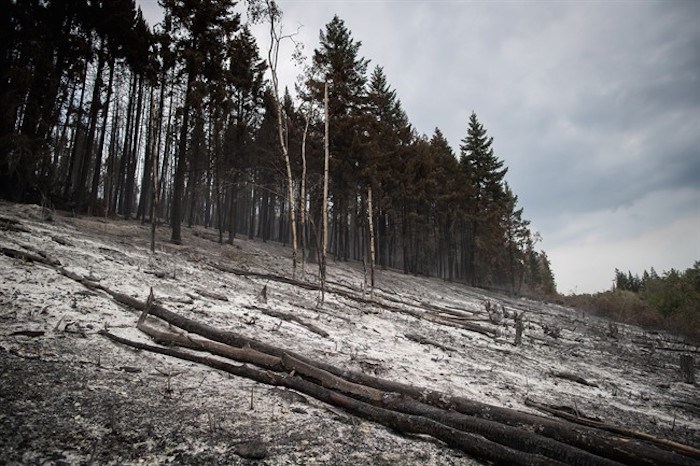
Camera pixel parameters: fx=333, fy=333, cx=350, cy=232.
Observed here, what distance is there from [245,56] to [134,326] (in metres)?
22.0

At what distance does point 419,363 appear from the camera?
721 centimetres

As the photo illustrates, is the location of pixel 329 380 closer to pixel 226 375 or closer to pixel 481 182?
pixel 226 375

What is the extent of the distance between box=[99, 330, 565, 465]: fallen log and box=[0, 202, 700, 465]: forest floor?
95 mm

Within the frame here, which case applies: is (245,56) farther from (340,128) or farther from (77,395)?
(77,395)

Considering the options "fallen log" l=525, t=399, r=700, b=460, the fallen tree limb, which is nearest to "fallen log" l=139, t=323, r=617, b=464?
"fallen log" l=525, t=399, r=700, b=460

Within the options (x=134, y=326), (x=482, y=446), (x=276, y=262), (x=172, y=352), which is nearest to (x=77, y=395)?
(x=172, y=352)

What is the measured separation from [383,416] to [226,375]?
7.39 ft

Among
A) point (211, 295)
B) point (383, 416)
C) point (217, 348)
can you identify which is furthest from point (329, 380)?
point (211, 295)

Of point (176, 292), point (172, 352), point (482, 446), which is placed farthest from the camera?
point (176, 292)

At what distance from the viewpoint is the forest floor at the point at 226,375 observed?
2.99 meters

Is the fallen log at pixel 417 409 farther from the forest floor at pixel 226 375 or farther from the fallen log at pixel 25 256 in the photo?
the fallen log at pixel 25 256

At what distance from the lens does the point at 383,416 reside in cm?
377

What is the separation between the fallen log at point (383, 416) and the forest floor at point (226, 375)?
0.10 meters

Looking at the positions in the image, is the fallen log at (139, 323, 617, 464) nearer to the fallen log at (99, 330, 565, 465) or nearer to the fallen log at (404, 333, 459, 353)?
the fallen log at (99, 330, 565, 465)
